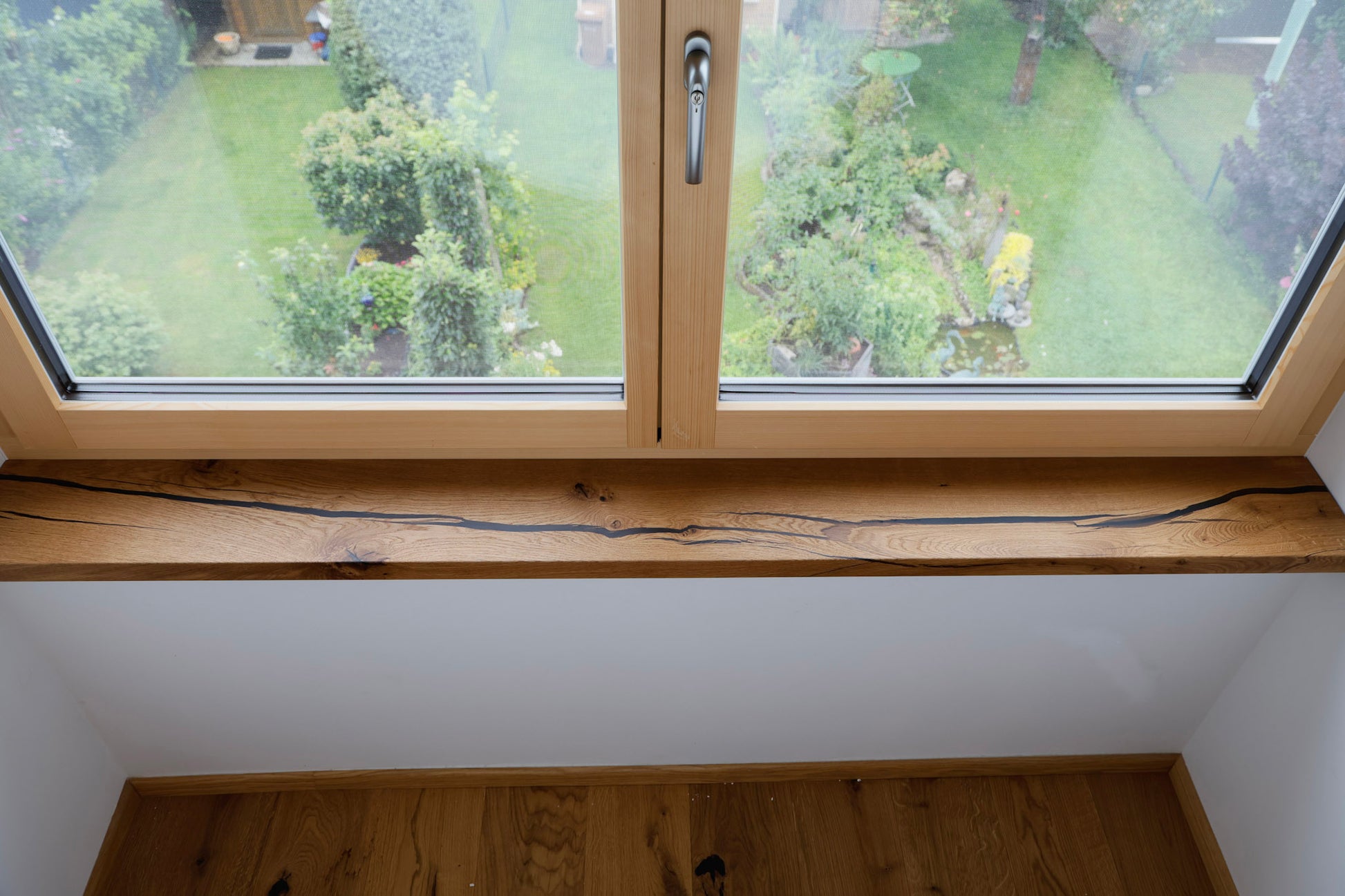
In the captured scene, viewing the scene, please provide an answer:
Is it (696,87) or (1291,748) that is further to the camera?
(1291,748)

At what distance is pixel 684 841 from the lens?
4.72ft

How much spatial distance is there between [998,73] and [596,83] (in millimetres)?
407

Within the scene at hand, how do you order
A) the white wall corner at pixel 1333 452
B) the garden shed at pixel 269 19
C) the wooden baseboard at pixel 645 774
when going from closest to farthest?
the garden shed at pixel 269 19 → the white wall corner at pixel 1333 452 → the wooden baseboard at pixel 645 774

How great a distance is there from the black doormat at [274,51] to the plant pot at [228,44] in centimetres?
2

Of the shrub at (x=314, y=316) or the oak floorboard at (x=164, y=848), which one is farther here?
the oak floorboard at (x=164, y=848)

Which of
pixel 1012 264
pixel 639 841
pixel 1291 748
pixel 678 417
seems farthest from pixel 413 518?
pixel 1291 748

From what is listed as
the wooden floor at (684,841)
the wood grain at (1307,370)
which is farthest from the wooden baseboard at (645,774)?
the wood grain at (1307,370)

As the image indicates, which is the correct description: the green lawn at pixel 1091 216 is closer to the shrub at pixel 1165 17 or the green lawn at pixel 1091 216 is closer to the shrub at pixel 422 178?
the shrub at pixel 1165 17

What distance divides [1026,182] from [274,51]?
0.78 m

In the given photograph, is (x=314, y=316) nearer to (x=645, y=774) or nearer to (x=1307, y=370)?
(x=645, y=774)

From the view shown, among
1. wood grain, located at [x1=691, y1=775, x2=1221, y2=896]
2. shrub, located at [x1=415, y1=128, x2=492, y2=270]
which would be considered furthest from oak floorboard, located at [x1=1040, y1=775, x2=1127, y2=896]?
shrub, located at [x1=415, y1=128, x2=492, y2=270]

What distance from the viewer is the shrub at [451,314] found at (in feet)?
3.32

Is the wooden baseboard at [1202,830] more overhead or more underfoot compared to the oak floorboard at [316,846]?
more overhead

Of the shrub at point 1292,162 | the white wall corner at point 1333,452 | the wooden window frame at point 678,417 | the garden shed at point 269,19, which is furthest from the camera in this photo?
the white wall corner at point 1333,452
